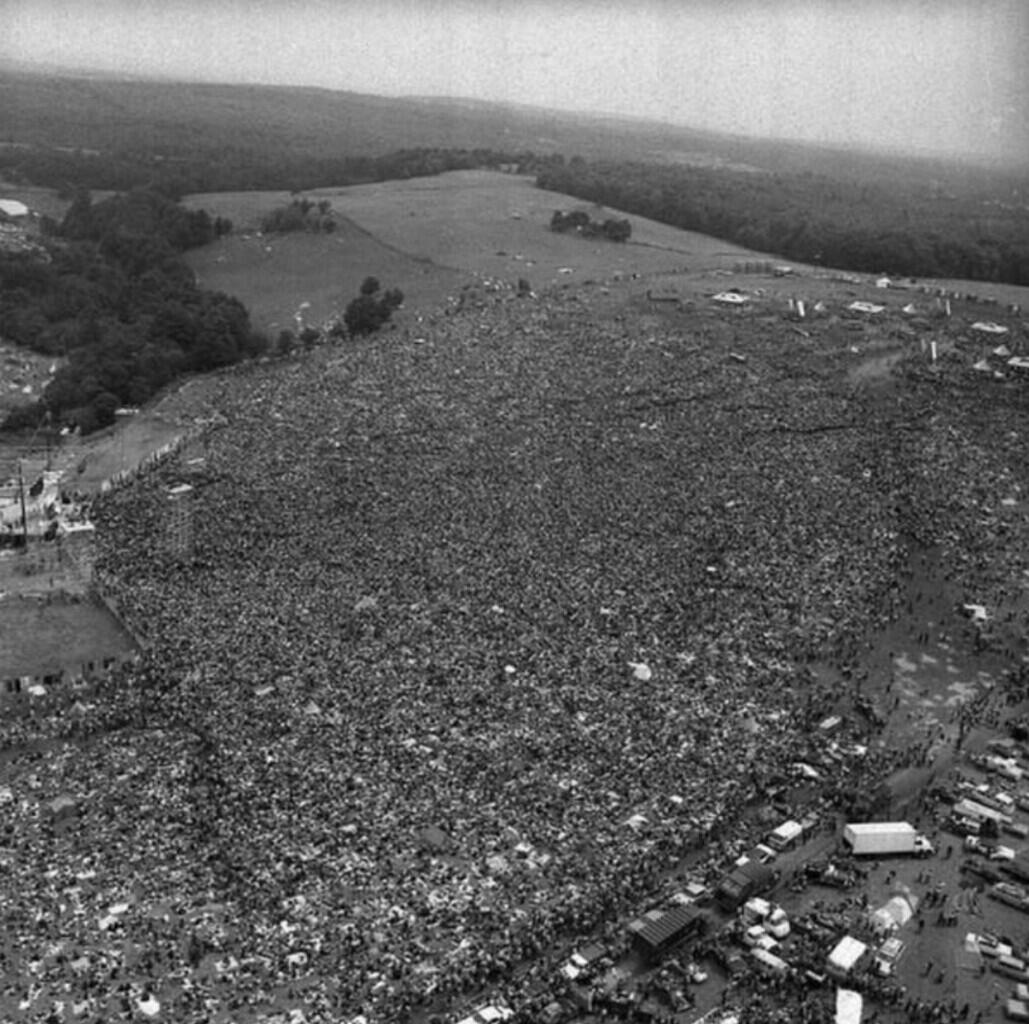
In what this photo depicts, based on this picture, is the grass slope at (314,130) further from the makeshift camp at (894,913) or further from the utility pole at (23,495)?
the makeshift camp at (894,913)

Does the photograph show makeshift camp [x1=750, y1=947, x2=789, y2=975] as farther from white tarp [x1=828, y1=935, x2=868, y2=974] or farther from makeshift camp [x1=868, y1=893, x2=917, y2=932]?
makeshift camp [x1=868, y1=893, x2=917, y2=932]

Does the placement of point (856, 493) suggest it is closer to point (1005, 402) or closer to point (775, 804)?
point (1005, 402)

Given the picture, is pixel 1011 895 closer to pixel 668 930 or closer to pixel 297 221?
pixel 668 930

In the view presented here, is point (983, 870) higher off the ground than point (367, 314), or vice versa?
point (367, 314)

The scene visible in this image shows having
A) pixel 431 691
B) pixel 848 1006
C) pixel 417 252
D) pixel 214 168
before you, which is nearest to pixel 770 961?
pixel 848 1006

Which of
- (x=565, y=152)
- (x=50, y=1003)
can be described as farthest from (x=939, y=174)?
(x=50, y=1003)

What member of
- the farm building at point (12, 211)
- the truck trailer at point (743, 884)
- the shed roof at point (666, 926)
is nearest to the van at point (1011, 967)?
the truck trailer at point (743, 884)

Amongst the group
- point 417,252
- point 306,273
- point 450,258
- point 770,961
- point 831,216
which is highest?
point 831,216
